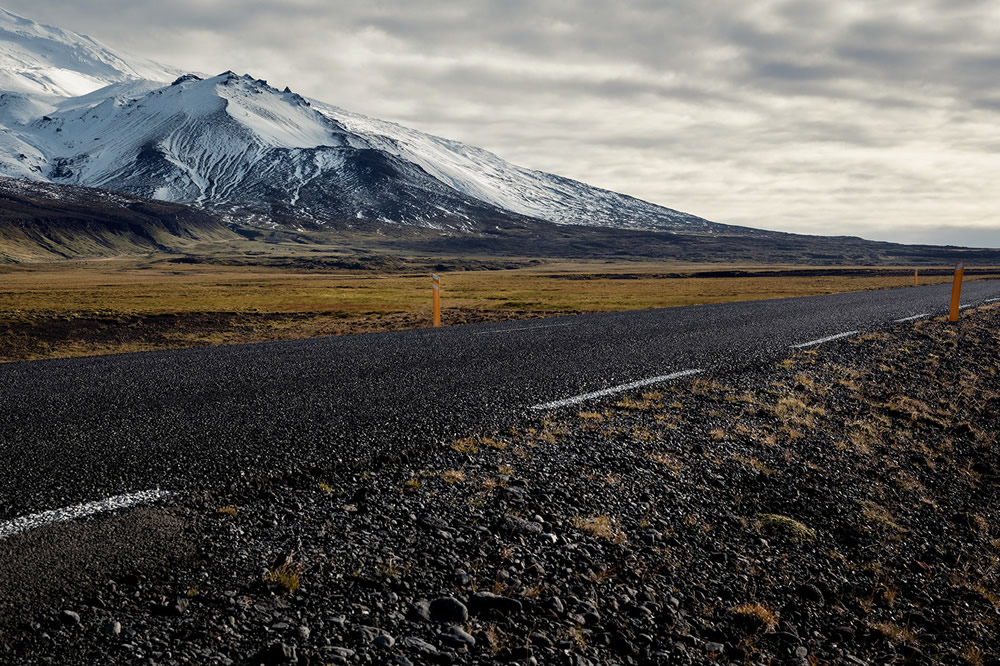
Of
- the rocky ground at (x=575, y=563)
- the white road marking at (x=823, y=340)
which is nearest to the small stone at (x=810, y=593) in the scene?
the rocky ground at (x=575, y=563)

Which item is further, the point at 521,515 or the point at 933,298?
the point at 933,298

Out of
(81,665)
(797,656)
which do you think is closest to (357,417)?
(81,665)

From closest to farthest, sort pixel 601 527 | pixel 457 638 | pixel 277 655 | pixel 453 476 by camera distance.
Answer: pixel 277 655 < pixel 457 638 < pixel 601 527 < pixel 453 476

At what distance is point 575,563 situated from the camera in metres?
4.07

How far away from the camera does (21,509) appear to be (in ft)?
13.6

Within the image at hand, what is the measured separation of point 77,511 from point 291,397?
10.7 feet

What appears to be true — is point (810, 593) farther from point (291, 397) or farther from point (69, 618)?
point (291, 397)

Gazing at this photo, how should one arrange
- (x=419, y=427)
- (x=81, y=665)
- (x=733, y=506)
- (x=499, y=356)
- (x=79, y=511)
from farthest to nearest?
(x=499, y=356)
(x=419, y=427)
(x=733, y=506)
(x=79, y=511)
(x=81, y=665)

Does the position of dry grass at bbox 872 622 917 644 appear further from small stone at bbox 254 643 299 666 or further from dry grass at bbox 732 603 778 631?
small stone at bbox 254 643 299 666

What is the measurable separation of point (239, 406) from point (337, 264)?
114 metres

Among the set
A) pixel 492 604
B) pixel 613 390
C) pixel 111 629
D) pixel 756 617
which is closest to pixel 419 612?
pixel 492 604

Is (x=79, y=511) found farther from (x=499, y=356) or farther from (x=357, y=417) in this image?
(x=499, y=356)

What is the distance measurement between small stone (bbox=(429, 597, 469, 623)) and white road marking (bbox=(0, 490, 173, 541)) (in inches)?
85.4

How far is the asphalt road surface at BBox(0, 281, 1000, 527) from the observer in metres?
5.01
